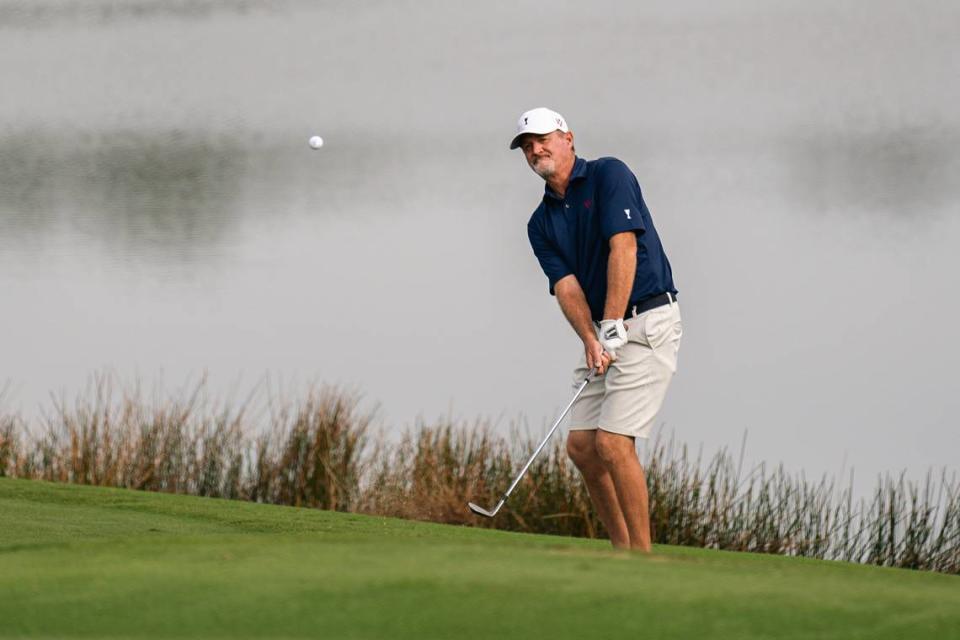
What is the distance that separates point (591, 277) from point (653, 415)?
0.55 meters

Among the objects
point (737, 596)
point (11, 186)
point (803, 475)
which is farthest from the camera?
point (11, 186)

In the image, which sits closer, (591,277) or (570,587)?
(570,587)

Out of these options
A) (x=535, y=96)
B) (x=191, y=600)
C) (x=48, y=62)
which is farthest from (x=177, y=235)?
(x=191, y=600)

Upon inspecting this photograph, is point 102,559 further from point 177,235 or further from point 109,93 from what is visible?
point 109,93

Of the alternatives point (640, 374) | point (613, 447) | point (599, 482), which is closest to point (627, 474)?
point (613, 447)

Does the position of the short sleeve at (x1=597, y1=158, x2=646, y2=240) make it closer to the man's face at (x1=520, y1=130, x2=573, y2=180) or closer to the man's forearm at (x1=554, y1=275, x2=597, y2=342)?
the man's face at (x1=520, y1=130, x2=573, y2=180)

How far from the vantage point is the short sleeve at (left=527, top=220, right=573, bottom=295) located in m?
5.70

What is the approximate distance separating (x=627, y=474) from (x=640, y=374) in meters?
0.35

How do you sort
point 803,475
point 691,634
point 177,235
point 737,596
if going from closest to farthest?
point 691,634 < point 737,596 < point 803,475 < point 177,235

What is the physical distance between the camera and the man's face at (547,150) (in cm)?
555

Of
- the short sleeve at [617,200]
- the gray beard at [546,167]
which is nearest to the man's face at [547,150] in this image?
the gray beard at [546,167]

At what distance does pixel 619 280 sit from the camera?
209 inches

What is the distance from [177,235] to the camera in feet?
83.3

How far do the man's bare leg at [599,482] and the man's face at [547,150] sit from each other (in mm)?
960
